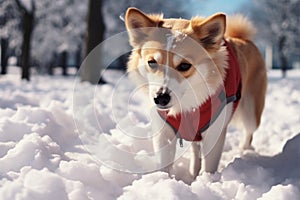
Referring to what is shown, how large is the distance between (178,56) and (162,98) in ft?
0.99

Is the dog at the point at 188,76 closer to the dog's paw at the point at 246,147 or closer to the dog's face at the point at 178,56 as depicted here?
the dog's face at the point at 178,56

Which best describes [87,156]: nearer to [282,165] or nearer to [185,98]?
[185,98]

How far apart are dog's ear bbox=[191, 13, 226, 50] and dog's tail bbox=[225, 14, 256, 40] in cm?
110

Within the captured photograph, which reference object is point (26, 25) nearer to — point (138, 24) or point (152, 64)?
point (138, 24)

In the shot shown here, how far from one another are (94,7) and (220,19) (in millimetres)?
7371

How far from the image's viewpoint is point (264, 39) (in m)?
29.8

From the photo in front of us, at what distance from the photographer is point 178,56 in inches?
91.2

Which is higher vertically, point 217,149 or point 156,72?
point 156,72

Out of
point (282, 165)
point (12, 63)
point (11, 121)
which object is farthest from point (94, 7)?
point (12, 63)

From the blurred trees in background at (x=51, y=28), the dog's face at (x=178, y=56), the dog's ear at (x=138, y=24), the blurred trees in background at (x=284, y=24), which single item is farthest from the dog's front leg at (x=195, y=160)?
the blurred trees in background at (x=284, y=24)

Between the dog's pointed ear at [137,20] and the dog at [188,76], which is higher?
the dog's pointed ear at [137,20]

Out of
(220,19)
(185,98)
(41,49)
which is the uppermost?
(220,19)

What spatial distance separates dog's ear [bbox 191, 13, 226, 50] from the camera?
7.97ft

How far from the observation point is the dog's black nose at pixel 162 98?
7.11 ft
